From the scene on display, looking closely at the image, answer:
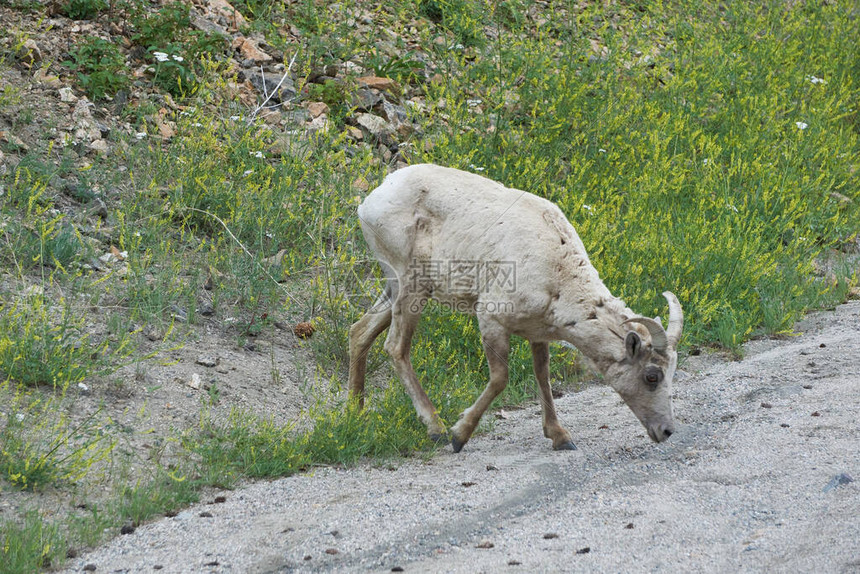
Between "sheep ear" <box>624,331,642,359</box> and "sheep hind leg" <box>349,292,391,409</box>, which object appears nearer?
"sheep ear" <box>624,331,642,359</box>

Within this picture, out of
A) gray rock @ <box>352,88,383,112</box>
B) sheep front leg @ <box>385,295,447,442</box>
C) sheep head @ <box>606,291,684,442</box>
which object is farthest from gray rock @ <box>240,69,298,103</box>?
sheep head @ <box>606,291,684,442</box>

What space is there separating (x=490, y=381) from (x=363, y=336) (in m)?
1.37

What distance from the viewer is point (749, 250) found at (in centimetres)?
928

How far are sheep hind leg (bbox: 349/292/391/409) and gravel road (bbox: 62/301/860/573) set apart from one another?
114 cm

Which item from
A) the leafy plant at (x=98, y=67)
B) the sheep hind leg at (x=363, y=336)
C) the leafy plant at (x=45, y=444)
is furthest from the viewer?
the leafy plant at (x=98, y=67)

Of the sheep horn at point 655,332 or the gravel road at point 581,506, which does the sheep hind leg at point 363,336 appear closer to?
the gravel road at point 581,506

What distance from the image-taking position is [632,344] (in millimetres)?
6156

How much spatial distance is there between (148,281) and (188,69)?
3.51 m

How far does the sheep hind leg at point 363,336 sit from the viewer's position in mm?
7344

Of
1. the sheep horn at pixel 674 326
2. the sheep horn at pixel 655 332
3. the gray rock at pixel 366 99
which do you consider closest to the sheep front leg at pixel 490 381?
the sheep horn at pixel 655 332

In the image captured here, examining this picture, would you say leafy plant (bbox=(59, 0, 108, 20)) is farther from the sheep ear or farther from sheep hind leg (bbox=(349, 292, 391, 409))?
the sheep ear

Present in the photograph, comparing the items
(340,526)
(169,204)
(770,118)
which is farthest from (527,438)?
(770,118)

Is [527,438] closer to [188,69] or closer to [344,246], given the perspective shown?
[344,246]

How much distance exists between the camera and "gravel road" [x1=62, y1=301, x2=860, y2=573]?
4.61m
